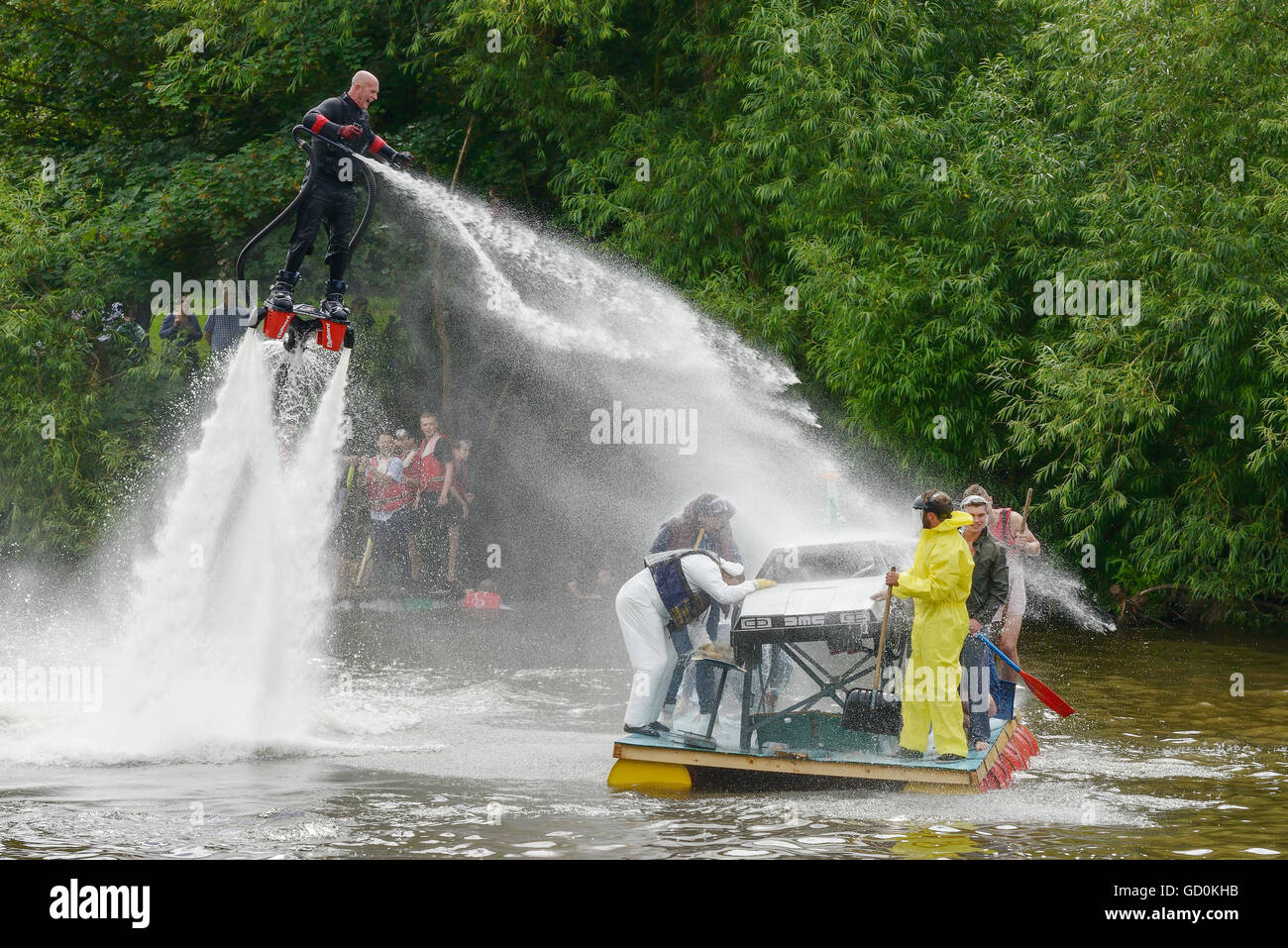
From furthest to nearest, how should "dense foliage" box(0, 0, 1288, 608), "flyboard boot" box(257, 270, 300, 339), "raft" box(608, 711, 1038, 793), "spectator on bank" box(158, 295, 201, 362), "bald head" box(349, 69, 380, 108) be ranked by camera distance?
1. "spectator on bank" box(158, 295, 201, 362)
2. "dense foliage" box(0, 0, 1288, 608)
3. "flyboard boot" box(257, 270, 300, 339)
4. "bald head" box(349, 69, 380, 108)
5. "raft" box(608, 711, 1038, 793)

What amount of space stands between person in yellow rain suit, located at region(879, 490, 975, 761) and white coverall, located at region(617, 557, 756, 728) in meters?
1.25

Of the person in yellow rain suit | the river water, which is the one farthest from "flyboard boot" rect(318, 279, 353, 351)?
the person in yellow rain suit

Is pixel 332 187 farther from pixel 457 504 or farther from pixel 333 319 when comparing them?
pixel 457 504

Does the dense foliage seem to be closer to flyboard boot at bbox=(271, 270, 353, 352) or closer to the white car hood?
the white car hood

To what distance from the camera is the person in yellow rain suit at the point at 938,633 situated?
388 inches

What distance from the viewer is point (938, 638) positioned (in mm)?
9953

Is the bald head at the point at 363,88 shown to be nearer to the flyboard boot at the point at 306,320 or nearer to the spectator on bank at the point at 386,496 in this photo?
the flyboard boot at the point at 306,320

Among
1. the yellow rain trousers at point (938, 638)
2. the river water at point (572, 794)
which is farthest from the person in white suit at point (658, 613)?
the yellow rain trousers at point (938, 638)

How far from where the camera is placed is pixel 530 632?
18.7m

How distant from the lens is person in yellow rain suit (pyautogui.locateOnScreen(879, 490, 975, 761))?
9.86 m

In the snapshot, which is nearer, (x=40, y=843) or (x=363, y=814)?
(x=40, y=843)
